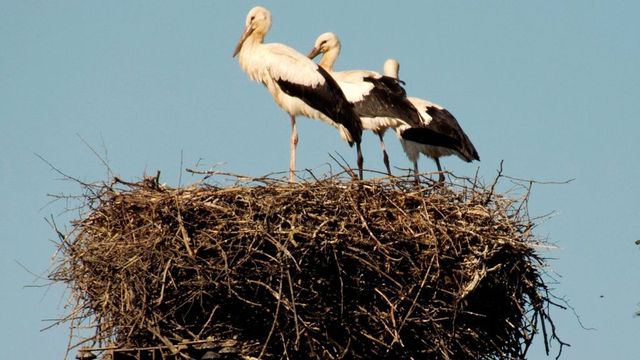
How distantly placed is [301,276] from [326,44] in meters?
5.09

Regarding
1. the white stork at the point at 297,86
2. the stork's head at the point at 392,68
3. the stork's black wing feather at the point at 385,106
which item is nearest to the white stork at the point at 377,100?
the stork's black wing feather at the point at 385,106

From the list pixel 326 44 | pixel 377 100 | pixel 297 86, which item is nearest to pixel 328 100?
pixel 297 86

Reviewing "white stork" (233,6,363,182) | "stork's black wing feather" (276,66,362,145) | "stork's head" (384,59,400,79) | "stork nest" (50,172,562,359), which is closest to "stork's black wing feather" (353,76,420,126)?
"white stork" (233,6,363,182)

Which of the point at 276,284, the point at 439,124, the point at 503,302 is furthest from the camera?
the point at 439,124

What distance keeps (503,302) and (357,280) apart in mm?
1158

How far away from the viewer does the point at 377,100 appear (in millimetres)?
12320

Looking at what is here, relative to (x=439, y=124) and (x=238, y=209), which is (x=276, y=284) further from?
(x=439, y=124)

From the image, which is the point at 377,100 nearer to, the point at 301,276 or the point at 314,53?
the point at 314,53

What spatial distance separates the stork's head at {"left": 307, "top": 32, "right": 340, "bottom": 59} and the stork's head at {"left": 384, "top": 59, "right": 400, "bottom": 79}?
3.42 ft

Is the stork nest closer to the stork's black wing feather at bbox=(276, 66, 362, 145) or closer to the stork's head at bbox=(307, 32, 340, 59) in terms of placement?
the stork's black wing feather at bbox=(276, 66, 362, 145)

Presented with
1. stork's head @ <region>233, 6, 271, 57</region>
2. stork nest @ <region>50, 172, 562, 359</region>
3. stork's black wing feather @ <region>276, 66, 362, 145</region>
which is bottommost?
stork nest @ <region>50, 172, 562, 359</region>

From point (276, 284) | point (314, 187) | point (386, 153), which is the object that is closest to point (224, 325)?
point (276, 284)

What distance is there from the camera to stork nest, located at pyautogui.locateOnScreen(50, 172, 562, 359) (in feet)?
27.7

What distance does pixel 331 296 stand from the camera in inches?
339
